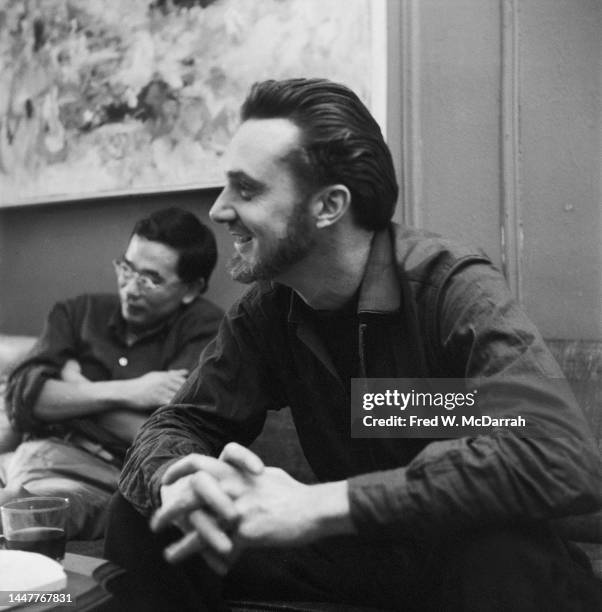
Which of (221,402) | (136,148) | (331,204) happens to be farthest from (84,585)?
(136,148)

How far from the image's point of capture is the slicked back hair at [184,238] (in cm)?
158

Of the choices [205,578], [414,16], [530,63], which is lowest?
[205,578]

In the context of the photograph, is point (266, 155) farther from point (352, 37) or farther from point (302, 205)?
point (352, 37)

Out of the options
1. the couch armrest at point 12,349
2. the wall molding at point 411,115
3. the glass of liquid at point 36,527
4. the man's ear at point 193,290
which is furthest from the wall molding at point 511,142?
the couch armrest at point 12,349

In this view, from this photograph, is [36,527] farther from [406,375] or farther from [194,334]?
[194,334]

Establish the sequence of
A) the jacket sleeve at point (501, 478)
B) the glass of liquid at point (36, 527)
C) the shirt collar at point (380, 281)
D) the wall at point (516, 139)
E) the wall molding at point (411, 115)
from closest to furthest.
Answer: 1. the jacket sleeve at point (501, 478)
2. the glass of liquid at point (36, 527)
3. the shirt collar at point (380, 281)
4. the wall at point (516, 139)
5. the wall molding at point (411, 115)

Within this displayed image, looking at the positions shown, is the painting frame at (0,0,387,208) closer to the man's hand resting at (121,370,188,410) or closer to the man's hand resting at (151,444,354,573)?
the man's hand resting at (121,370,188,410)

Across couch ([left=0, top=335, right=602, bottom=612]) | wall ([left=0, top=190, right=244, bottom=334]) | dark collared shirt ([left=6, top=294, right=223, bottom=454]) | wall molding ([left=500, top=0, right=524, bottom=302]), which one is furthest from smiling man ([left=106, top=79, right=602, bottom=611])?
wall ([left=0, top=190, right=244, bottom=334])

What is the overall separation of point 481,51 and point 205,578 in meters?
1.01

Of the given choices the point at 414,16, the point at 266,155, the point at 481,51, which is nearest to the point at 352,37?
the point at 414,16

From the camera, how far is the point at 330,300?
1.02 metres

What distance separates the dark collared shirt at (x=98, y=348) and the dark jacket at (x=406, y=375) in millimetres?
477

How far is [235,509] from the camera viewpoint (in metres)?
0.73

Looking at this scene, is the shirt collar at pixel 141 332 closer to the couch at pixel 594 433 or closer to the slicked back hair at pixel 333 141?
the couch at pixel 594 433
